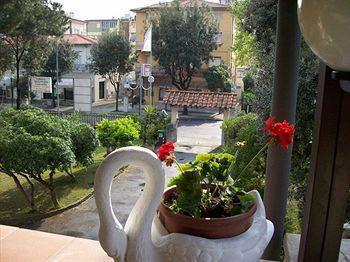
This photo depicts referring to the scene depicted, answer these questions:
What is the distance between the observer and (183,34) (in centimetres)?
967

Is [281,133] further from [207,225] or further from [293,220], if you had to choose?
[293,220]

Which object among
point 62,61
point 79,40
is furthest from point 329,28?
point 79,40

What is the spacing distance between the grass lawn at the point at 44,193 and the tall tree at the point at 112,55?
575 cm

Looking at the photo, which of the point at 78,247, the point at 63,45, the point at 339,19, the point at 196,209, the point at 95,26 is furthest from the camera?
the point at 95,26

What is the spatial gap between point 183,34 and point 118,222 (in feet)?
31.2

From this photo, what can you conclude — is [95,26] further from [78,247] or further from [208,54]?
[78,247]

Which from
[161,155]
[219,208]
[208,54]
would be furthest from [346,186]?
[208,54]

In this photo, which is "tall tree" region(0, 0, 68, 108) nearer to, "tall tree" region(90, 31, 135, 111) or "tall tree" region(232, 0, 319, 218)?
"tall tree" region(90, 31, 135, 111)

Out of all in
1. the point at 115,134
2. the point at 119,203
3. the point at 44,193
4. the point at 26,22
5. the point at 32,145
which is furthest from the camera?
the point at 26,22

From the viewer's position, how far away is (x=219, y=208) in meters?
0.69

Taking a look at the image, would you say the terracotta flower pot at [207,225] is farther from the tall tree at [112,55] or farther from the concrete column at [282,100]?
Answer: the tall tree at [112,55]

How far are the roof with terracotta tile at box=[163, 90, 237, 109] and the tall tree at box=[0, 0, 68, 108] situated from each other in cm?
259

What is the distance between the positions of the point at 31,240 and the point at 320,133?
1.09 metres

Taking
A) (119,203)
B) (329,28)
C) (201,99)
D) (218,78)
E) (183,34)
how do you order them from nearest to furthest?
(329,28) → (119,203) → (201,99) → (183,34) → (218,78)
